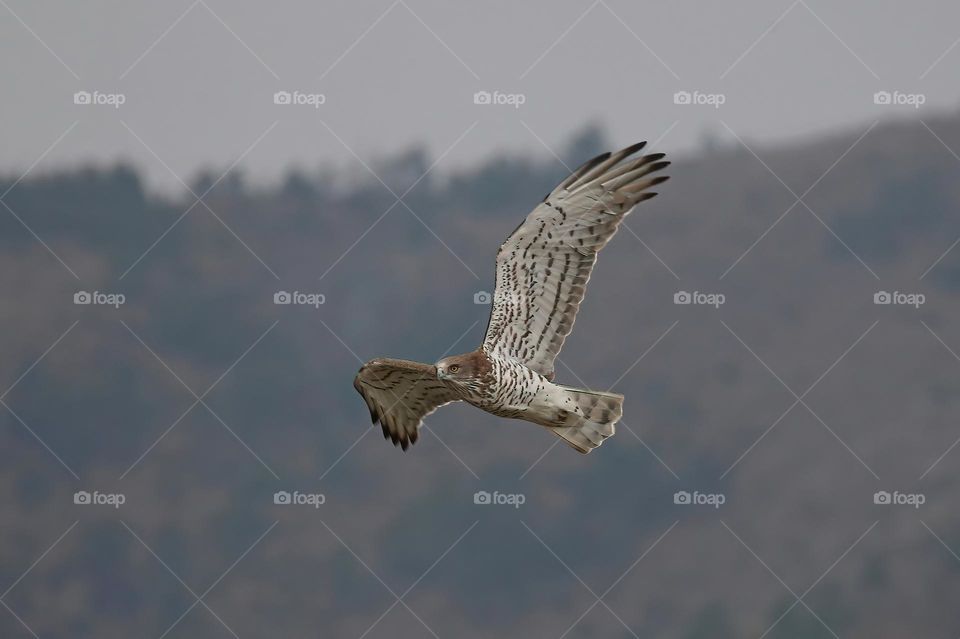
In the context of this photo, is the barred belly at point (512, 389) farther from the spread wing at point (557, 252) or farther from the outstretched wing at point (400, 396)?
the outstretched wing at point (400, 396)

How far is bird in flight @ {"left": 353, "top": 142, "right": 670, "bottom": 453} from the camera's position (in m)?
4.34

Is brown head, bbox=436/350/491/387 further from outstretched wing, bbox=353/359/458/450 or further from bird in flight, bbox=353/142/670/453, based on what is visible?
outstretched wing, bbox=353/359/458/450

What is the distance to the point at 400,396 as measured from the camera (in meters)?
4.95

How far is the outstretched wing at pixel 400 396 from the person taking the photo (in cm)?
473

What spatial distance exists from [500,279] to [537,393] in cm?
45

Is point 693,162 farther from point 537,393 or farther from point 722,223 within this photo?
point 537,393

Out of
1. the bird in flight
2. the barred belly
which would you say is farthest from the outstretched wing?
the barred belly

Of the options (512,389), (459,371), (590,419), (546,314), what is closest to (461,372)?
(459,371)

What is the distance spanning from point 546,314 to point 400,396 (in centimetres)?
73

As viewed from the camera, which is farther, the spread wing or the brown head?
the spread wing

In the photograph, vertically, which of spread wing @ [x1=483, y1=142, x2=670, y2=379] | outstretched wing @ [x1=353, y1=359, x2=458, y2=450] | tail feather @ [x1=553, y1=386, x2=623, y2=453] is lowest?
tail feather @ [x1=553, y1=386, x2=623, y2=453]

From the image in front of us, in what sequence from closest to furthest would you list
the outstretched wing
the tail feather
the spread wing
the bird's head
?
the bird's head
the spread wing
the tail feather
the outstretched wing

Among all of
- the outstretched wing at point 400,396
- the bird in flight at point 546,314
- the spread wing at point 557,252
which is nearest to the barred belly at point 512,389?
the bird in flight at point 546,314

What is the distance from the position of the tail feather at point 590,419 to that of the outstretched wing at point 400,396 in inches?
17.9
